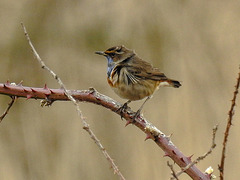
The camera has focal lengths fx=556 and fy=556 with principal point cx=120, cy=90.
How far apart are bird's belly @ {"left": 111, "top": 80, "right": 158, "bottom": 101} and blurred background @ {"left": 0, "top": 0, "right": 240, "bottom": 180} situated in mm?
1933

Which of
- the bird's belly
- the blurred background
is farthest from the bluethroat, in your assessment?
the blurred background

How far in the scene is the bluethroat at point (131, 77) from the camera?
4.35m

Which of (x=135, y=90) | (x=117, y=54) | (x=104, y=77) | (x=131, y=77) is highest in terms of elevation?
(x=104, y=77)

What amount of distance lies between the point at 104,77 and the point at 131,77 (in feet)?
9.82

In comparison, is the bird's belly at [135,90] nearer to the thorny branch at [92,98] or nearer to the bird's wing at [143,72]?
the bird's wing at [143,72]

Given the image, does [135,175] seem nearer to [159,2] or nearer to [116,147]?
[116,147]

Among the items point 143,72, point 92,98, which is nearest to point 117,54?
point 143,72

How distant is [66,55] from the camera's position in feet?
24.8

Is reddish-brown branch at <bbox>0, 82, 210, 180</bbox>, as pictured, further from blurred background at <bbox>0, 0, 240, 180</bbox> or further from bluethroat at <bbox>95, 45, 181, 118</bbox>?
blurred background at <bbox>0, 0, 240, 180</bbox>

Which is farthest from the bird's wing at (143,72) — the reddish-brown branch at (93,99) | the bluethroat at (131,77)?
the reddish-brown branch at (93,99)

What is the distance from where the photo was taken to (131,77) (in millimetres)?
4492

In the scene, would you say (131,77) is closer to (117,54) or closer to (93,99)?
(117,54)

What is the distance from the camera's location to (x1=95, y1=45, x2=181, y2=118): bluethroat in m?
4.35

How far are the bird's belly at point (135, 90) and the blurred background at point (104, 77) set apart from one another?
1.93m
